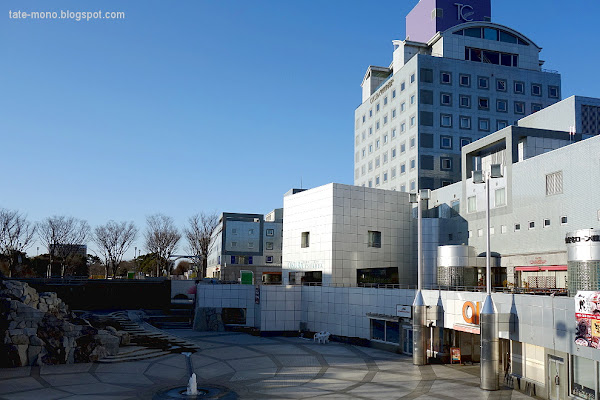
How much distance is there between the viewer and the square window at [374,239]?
5968 cm

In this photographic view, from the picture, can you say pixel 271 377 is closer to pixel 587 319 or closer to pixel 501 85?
pixel 587 319

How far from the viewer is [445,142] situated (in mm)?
77812

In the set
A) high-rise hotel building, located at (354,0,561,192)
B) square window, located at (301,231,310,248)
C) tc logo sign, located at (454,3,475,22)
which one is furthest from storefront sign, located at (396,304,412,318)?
tc logo sign, located at (454,3,475,22)

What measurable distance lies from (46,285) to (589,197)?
7421cm

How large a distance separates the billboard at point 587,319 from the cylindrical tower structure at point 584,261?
2.19m

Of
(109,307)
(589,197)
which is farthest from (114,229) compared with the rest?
(589,197)

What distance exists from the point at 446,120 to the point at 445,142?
10.7ft

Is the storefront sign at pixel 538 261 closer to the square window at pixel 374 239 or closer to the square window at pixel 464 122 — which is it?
the square window at pixel 374 239

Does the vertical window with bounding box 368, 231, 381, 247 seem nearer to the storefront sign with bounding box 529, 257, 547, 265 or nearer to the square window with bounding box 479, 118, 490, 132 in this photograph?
the storefront sign with bounding box 529, 257, 547, 265

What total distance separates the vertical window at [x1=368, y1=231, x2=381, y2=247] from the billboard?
33673 mm

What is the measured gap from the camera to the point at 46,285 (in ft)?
268

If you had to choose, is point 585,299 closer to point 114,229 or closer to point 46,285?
point 46,285

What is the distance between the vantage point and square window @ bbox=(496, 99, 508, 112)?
8094 cm

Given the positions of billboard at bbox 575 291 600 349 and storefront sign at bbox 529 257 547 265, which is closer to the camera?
billboard at bbox 575 291 600 349
